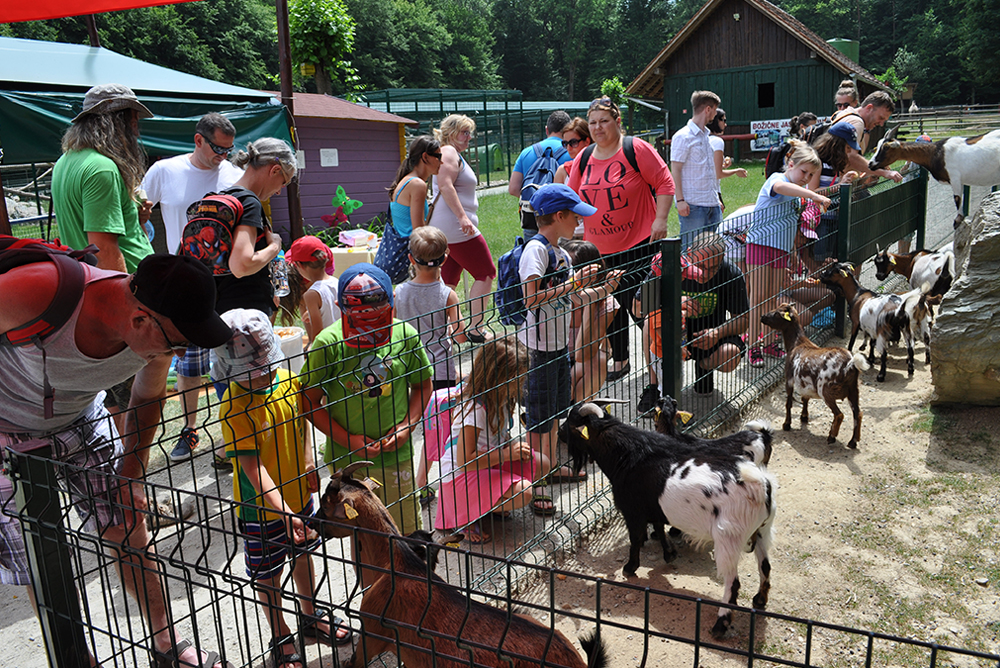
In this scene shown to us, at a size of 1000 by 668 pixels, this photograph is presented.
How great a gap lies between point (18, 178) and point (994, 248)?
25204 millimetres

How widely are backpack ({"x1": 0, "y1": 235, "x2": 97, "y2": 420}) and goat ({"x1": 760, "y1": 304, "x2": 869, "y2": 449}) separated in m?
4.57

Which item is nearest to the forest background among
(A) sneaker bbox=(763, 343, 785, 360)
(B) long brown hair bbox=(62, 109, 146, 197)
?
(B) long brown hair bbox=(62, 109, 146, 197)

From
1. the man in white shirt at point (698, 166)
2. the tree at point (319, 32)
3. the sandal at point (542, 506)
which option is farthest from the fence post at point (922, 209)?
the tree at point (319, 32)

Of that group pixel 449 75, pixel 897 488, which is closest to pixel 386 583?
pixel 897 488

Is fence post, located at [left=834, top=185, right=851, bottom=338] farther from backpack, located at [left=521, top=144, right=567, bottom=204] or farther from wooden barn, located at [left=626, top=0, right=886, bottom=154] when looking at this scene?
wooden barn, located at [left=626, top=0, right=886, bottom=154]

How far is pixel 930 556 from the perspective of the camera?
3.83m

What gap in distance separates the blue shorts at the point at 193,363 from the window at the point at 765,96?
30.4m

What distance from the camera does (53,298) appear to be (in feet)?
8.00

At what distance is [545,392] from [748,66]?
99.2ft

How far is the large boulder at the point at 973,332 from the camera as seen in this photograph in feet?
17.1

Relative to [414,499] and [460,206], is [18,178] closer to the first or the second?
[460,206]

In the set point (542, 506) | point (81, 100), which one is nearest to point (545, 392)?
point (542, 506)

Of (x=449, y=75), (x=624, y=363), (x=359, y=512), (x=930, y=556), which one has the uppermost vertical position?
(x=449, y=75)

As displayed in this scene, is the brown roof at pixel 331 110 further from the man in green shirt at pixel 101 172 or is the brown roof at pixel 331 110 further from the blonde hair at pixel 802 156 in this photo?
the man in green shirt at pixel 101 172
